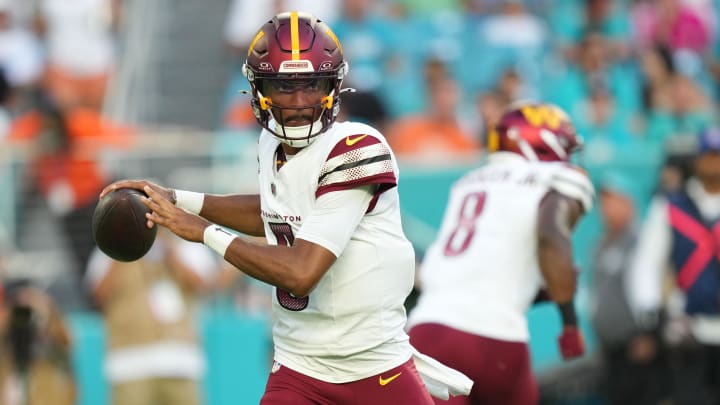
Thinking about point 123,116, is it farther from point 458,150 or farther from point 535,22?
point 535,22

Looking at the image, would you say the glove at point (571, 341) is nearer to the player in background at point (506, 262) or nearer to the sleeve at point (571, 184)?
the player in background at point (506, 262)

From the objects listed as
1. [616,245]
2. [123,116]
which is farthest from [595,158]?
[123,116]

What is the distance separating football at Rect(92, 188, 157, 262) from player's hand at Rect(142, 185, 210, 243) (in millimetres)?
36

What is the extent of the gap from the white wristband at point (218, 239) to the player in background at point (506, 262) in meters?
1.59

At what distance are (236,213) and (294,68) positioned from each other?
31.8 inches

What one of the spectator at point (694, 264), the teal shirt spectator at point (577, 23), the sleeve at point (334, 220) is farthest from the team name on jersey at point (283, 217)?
the teal shirt spectator at point (577, 23)

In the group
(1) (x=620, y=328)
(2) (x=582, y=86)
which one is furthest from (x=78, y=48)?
(1) (x=620, y=328)

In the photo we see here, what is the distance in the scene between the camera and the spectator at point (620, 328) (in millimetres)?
9562

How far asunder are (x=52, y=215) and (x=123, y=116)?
79.1 inches

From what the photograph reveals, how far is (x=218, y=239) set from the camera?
4.50m

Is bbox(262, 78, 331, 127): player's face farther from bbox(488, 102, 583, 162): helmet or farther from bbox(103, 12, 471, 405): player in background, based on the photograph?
bbox(488, 102, 583, 162): helmet

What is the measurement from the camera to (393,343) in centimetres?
487

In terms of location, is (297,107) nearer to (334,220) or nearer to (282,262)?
(334,220)

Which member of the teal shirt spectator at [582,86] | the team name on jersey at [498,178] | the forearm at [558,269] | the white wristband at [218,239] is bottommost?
the teal shirt spectator at [582,86]
